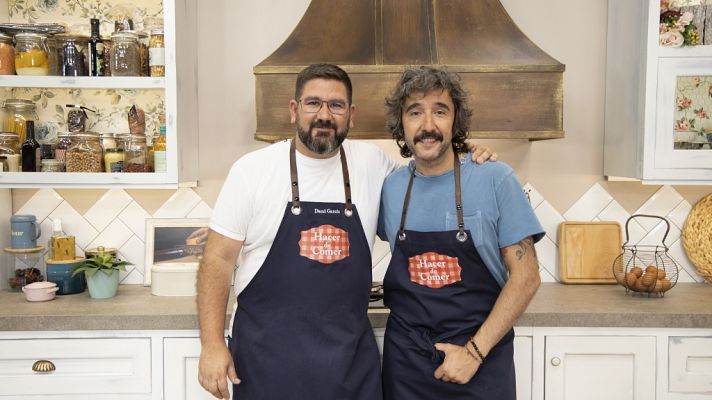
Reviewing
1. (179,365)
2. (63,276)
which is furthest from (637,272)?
(63,276)

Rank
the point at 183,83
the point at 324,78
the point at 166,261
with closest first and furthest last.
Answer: the point at 324,78 → the point at 183,83 → the point at 166,261

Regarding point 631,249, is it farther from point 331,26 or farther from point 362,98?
point 331,26

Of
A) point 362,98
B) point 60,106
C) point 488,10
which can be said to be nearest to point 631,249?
point 488,10

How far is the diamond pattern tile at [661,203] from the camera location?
275 centimetres

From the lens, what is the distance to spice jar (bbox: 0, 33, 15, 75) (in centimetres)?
237

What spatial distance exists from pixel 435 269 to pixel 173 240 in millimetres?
1325

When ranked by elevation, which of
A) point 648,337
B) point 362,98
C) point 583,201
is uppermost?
point 362,98

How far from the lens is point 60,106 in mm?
2654

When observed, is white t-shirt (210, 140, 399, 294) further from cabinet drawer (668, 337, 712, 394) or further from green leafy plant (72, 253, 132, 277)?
cabinet drawer (668, 337, 712, 394)

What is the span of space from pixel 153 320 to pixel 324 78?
102 cm

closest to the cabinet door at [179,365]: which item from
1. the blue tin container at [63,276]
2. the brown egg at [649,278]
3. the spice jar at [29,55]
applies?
the blue tin container at [63,276]

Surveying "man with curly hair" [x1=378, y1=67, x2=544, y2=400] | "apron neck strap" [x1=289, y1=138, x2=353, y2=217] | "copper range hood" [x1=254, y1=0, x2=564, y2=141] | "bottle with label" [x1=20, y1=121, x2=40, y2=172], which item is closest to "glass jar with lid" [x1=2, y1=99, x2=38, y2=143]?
"bottle with label" [x1=20, y1=121, x2=40, y2=172]

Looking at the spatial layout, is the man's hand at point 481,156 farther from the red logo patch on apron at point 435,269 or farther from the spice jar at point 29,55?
the spice jar at point 29,55

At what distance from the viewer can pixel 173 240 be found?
2637mm
